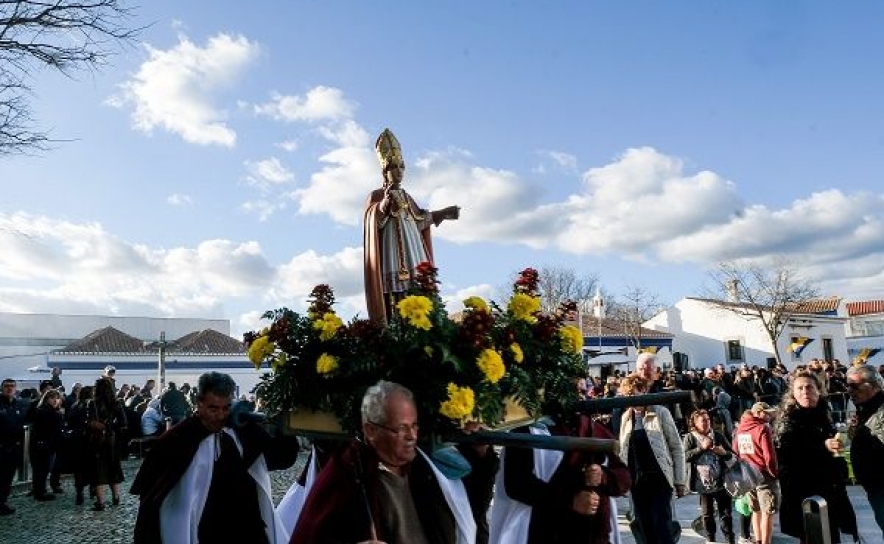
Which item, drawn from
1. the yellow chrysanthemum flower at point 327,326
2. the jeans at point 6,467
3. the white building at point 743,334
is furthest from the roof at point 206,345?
the yellow chrysanthemum flower at point 327,326

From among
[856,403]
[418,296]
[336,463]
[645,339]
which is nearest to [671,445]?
[856,403]

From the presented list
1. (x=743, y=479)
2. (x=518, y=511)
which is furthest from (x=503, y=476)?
(x=743, y=479)

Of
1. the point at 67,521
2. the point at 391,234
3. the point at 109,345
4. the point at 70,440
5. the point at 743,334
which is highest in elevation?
the point at 109,345

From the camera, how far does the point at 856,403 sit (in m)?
5.69

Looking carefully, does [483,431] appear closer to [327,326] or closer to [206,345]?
[327,326]

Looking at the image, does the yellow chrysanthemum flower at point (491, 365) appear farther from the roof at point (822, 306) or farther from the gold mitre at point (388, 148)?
the roof at point (822, 306)

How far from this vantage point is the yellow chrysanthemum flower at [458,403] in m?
3.41

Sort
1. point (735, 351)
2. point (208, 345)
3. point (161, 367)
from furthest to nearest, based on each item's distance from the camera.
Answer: point (735, 351)
point (208, 345)
point (161, 367)

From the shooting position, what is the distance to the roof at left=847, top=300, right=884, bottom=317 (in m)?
66.5

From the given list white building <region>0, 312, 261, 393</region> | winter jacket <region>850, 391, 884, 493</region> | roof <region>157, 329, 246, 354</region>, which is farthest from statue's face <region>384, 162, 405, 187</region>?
roof <region>157, 329, 246, 354</region>

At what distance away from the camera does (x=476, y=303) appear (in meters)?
4.02

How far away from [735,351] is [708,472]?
153ft

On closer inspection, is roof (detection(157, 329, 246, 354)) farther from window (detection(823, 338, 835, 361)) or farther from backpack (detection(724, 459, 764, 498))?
backpack (detection(724, 459, 764, 498))

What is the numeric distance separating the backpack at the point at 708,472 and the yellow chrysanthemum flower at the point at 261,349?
5.26 metres
